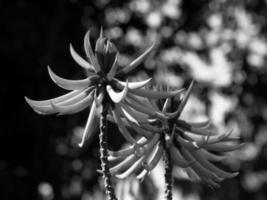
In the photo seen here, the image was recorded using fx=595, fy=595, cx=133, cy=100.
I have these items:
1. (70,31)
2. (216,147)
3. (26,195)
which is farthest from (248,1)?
(216,147)

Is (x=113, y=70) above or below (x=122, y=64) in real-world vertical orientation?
below

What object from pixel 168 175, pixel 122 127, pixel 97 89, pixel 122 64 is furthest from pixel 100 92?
pixel 122 64

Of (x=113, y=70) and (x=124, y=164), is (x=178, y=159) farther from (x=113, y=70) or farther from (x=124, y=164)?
(x=113, y=70)

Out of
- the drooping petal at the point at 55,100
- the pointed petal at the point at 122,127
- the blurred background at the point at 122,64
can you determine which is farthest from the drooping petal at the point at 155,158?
the blurred background at the point at 122,64

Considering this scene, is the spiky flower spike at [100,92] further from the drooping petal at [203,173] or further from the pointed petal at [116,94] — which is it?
the drooping petal at [203,173]

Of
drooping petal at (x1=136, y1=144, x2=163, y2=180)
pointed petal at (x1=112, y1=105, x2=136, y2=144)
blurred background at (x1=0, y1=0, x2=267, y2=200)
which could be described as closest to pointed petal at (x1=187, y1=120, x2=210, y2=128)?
drooping petal at (x1=136, y1=144, x2=163, y2=180)

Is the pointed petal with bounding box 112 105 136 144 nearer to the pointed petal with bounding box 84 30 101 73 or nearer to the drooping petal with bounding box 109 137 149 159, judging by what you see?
the drooping petal with bounding box 109 137 149 159

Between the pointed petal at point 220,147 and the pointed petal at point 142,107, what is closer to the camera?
the pointed petal at point 142,107
